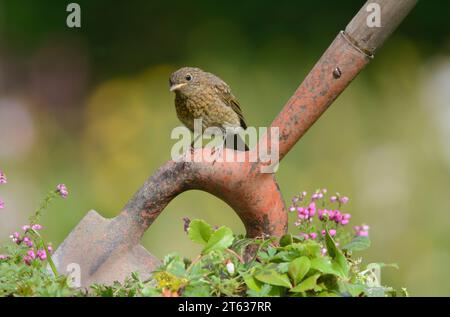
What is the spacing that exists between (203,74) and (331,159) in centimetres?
109

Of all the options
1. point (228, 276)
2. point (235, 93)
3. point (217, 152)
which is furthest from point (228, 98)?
point (228, 276)

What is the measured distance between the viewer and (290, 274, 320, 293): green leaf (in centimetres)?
158

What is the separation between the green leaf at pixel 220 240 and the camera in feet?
5.56

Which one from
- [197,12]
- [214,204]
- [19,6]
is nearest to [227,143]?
[214,204]

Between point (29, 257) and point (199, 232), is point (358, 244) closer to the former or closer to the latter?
point (199, 232)

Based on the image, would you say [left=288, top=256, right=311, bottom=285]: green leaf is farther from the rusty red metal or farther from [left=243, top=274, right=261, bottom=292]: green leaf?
the rusty red metal

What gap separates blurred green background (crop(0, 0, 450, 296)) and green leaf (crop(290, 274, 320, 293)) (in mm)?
1860

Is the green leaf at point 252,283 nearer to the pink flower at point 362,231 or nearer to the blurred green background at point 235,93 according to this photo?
the pink flower at point 362,231

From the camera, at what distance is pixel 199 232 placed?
177 cm

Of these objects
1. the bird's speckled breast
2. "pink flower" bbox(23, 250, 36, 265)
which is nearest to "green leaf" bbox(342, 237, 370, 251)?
"pink flower" bbox(23, 250, 36, 265)

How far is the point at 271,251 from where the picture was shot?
175 cm

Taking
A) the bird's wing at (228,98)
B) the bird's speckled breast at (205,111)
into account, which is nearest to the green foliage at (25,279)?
→ the bird's speckled breast at (205,111)

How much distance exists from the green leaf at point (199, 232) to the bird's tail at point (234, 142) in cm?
86

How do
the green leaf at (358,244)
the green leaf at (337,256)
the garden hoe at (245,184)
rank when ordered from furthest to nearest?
1. the garden hoe at (245,184)
2. the green leaf at (358,244)
3. the green leaf at (337,256)
